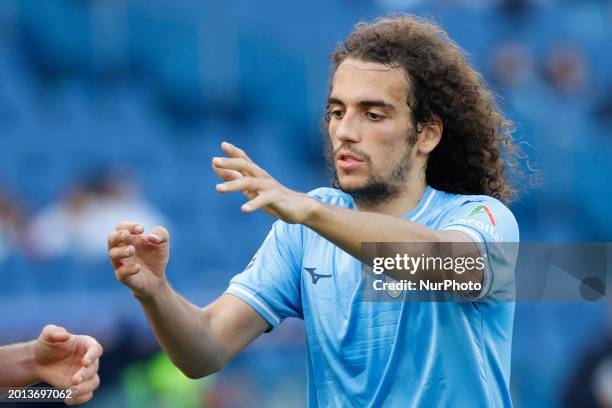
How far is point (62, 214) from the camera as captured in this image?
28.8 feet

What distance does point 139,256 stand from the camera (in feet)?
11.5

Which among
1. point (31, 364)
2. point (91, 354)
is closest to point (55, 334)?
point (91, 354)

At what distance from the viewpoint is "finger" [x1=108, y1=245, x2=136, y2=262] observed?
3.34 m

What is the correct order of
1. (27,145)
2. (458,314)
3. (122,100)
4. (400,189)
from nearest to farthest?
(458,314), (400,189), (27,145), (122,100)

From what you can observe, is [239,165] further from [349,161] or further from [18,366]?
[18,366]

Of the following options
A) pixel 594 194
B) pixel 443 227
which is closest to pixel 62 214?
pixel 594 194

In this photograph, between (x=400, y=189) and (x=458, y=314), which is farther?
Result: (x=400, y=189)

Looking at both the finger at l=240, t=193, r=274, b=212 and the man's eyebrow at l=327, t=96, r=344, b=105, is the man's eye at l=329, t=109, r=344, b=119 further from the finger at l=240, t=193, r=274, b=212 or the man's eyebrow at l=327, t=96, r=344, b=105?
the finger at l=240, t=193, r=274, b=212

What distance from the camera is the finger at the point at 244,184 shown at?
9.89 ft

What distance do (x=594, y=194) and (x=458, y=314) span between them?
23.4 ft

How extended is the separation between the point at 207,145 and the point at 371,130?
6.28 m

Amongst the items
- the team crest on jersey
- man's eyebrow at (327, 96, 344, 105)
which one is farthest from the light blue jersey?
man's eyebrow at (327, 96, 344, 105)

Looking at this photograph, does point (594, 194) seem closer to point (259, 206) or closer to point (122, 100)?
point (122, 100)

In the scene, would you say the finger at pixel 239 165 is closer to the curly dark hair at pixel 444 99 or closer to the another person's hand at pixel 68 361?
the another person's hand at pixel 68 361
